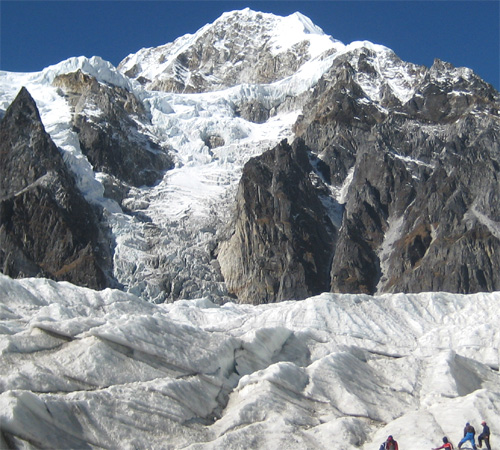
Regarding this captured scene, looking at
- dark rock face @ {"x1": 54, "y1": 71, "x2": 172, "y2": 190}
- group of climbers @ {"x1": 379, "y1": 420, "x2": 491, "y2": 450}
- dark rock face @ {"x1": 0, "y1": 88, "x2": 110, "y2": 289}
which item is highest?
dark rock face @ {"x1": 54, "y1": 71, "x2": 172, "y2": 190}

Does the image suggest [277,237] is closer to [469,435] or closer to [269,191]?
Answer: [269,191]

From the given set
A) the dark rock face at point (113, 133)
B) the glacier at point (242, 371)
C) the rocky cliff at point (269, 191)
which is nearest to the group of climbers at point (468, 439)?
the glacier at point (242, 371)

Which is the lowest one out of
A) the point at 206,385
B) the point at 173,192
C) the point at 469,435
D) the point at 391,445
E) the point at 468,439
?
the point at 391,445

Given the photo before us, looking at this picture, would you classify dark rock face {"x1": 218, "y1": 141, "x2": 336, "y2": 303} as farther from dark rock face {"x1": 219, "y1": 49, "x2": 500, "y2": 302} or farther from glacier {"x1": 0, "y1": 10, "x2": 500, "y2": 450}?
glacier {"x1": 0, "y1": 10, "x2": 500, "y2": 450}

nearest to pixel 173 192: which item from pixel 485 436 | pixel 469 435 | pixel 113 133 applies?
pixel 113 133

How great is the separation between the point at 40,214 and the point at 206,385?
99916 millimetres

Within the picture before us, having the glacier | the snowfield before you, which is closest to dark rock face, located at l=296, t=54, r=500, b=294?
the glacier

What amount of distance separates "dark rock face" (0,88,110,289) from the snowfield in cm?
6724

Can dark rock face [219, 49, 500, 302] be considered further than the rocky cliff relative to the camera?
No

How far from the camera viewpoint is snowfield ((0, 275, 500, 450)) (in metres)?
43.5

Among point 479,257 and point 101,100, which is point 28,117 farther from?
point 479,257

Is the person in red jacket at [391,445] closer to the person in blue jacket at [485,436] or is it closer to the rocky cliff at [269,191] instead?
the person in blue jacket at [485,436]

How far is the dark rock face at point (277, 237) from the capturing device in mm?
141750

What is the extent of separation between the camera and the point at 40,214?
14450 cm
